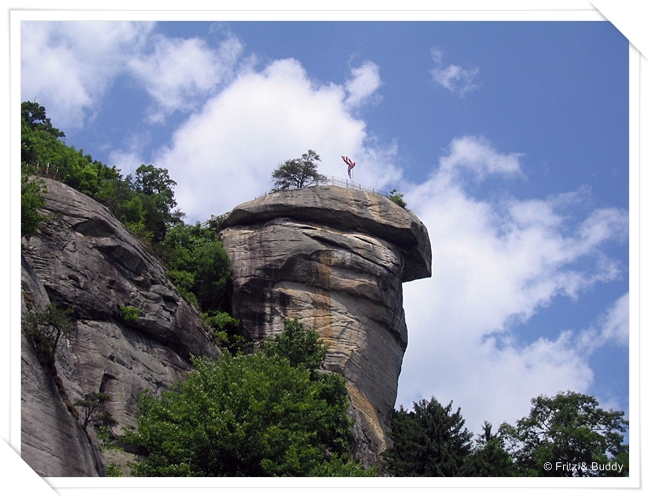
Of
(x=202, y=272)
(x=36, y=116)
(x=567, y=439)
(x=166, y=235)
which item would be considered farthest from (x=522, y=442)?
(x=36, y=116)

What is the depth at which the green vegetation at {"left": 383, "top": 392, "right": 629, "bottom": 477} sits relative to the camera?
1156 inches

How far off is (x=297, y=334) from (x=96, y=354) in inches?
344

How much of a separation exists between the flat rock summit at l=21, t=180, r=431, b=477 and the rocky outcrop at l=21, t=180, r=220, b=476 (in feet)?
0.16

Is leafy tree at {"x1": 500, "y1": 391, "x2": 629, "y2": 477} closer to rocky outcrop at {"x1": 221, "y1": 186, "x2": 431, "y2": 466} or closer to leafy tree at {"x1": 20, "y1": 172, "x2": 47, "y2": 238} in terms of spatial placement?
rocky outcrop at {"x1": 221, "y1": 186, "x2": 431, "y2": 466}

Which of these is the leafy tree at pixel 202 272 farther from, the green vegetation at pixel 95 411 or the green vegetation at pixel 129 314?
the green vegetation at pixel 95 411

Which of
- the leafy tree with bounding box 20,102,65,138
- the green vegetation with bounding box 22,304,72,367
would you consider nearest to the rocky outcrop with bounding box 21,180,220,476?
the green vegetation with bounding box 22,304,72,367

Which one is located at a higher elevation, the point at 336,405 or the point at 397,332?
the point at 397,332

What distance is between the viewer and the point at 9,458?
1523 centimetres

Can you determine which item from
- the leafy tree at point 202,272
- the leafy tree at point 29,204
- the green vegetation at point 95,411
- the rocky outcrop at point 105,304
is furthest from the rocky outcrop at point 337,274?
the leafy tree at point 29,204

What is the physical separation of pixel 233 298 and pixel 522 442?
15.3 metres
